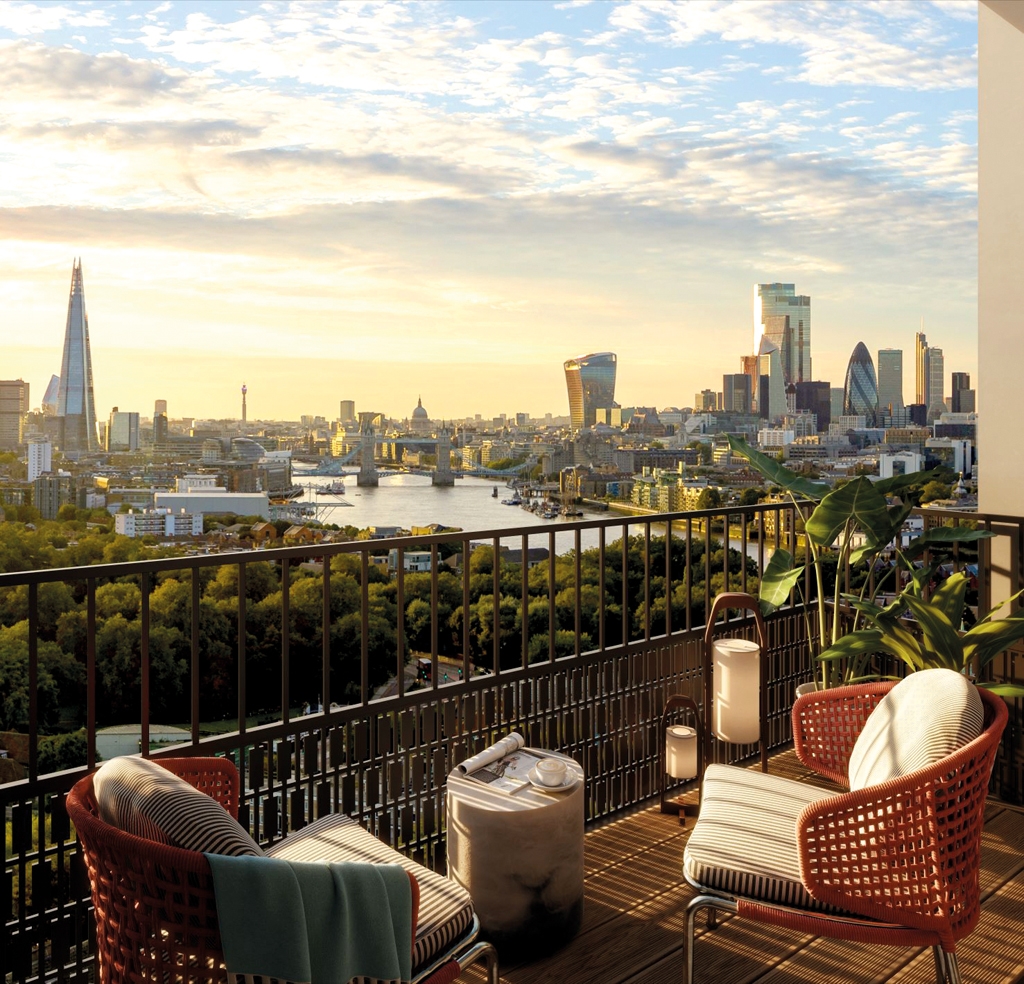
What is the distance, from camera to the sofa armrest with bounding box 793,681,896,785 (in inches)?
102

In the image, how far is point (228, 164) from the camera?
98.5ft

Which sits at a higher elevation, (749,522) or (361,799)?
(749,522)

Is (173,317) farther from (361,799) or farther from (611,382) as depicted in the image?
(361,799)

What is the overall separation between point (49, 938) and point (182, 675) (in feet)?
55.4

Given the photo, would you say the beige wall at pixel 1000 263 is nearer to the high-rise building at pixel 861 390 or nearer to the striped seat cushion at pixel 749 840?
the striped seat cushion at pixel 749 840

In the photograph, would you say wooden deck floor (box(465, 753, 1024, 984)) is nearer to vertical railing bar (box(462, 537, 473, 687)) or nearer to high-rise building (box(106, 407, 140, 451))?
vertical railing bar (box(462, 537, 473, 687))

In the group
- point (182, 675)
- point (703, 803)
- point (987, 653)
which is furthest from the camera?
point (182, 675)

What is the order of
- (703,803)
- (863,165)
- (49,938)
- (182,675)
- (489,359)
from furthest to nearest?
(489,359) → (863,165) → (182,675) → (703,803) → (49,938)

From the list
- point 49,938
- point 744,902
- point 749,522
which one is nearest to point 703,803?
point 744,902

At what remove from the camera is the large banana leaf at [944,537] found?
353 cm

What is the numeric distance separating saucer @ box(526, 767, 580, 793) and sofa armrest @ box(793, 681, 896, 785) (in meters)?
0.68

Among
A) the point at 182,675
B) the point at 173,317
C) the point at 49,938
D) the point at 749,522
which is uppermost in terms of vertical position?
the point at 173,317

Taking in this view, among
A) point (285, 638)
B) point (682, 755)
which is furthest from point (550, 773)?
point (682, 755)

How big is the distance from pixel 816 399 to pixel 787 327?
3.29 m
